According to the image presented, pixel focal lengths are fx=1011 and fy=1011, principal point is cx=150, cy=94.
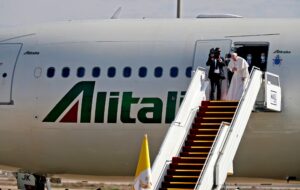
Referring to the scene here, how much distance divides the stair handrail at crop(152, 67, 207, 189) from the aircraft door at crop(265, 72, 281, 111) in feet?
5.73

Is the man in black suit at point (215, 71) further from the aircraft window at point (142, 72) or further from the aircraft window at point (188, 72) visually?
the aircraft window at point (142, 72)

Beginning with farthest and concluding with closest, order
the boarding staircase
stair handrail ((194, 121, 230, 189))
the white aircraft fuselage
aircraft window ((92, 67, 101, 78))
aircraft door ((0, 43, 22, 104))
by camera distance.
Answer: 1. aircraft door ((0, 43, 22, 104))
2. aircraft window ((92, 67, 101, 78))
3. the white aircraft fuselage
4. the boarding staircase
5. stair handrail ((194, 121, 230, 189))

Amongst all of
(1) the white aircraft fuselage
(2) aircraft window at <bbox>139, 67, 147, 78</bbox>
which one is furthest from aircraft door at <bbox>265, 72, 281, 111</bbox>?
(2) aircraft window at <bbox>139, 67, 147, 78</bbox>

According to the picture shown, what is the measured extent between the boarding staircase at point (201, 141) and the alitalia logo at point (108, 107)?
2.28m

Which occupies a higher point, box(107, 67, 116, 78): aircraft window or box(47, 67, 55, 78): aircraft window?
box(107, 67, 116, 78): aircraft window

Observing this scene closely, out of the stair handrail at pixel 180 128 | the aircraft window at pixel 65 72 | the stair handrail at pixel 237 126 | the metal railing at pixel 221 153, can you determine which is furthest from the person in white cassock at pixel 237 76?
the aircraft window at pixel 65 72

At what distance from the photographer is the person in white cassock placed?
28156 millimetres

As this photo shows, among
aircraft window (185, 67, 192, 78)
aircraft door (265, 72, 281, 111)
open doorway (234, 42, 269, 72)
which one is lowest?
aircraft door (265, 72, 281, 111)

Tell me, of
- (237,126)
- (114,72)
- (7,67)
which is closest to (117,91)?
(114,72)

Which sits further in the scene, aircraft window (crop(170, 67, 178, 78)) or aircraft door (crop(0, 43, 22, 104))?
aircraft door (crop(0, 43, 22, 104))

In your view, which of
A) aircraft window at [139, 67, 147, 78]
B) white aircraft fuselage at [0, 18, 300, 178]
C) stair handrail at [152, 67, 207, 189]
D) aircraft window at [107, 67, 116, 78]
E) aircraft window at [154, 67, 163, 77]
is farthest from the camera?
aircraft window at [107, 67, 116, 78]

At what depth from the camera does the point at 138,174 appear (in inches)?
890

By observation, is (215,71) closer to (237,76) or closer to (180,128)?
(237,76)

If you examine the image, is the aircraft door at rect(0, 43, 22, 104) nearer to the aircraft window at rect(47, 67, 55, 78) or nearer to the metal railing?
the aircraft window at rect(47, 67, 55, 78)
